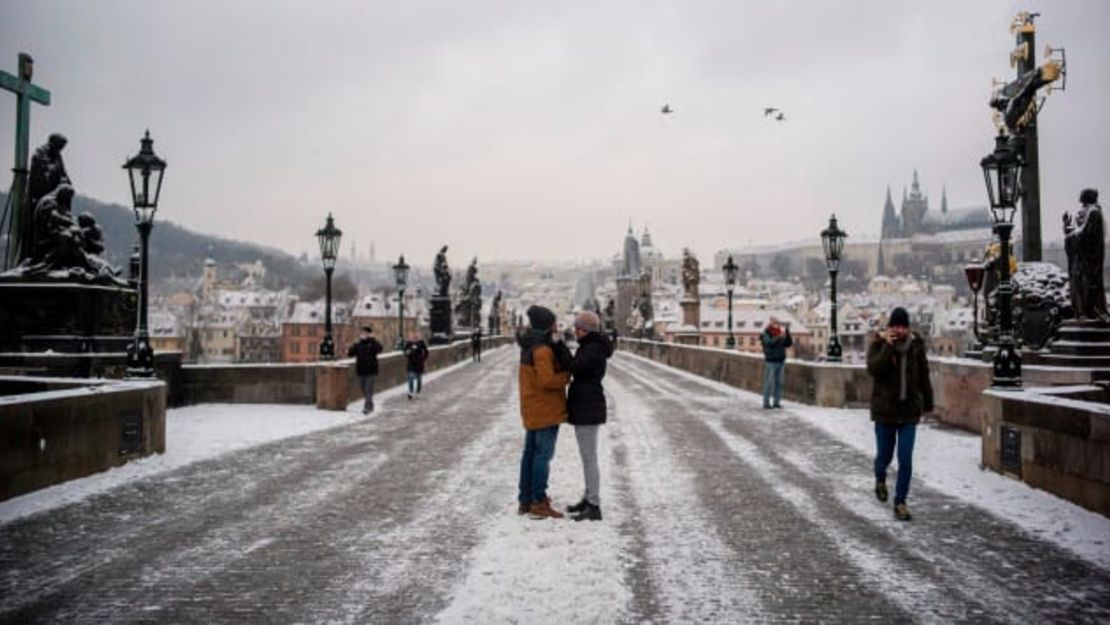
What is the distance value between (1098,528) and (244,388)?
1517 cm

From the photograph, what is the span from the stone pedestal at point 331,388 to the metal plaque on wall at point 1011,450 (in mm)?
11639

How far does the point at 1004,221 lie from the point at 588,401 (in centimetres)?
706

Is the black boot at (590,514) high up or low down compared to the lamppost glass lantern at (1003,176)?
down

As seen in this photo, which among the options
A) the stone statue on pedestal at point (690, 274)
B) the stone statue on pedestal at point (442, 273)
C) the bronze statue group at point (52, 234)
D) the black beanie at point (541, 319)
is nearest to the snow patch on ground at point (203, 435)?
the bronze statue group at point (52, 234)

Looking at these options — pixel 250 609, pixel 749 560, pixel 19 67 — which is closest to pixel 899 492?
pixel 749 560

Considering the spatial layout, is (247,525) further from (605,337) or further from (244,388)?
(244,388)

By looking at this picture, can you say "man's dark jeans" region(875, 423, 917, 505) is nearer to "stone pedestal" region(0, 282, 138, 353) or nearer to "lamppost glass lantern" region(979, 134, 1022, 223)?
"lamppost glass lantern" region(979, 134, 1022, 223)

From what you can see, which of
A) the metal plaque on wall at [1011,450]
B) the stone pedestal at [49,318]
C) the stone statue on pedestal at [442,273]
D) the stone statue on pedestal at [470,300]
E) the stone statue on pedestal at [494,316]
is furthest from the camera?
the stone statue on pedestal at [494,316]

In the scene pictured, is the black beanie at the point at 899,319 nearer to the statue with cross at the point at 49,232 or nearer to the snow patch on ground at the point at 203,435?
the snow patch on ground at the point at 203,435

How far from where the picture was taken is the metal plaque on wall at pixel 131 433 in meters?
9.56

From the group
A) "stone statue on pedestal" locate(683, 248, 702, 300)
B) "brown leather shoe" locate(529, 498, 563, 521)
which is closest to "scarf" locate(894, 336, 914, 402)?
"brown leather shoe" locate(529, 498, 563, 521)

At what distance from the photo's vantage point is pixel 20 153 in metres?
17.5

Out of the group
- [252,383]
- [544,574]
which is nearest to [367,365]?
[252,383]

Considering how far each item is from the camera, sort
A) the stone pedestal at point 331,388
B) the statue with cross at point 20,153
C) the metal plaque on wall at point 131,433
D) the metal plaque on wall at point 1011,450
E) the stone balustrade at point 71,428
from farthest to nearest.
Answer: the statue with cross at point 20,153 → the stone pedestal at point 331,388 → the metal plaque on wall at point 131,433 → the metal plaque on wall at point 1011,450 → the stone balustrade at point 71,428
